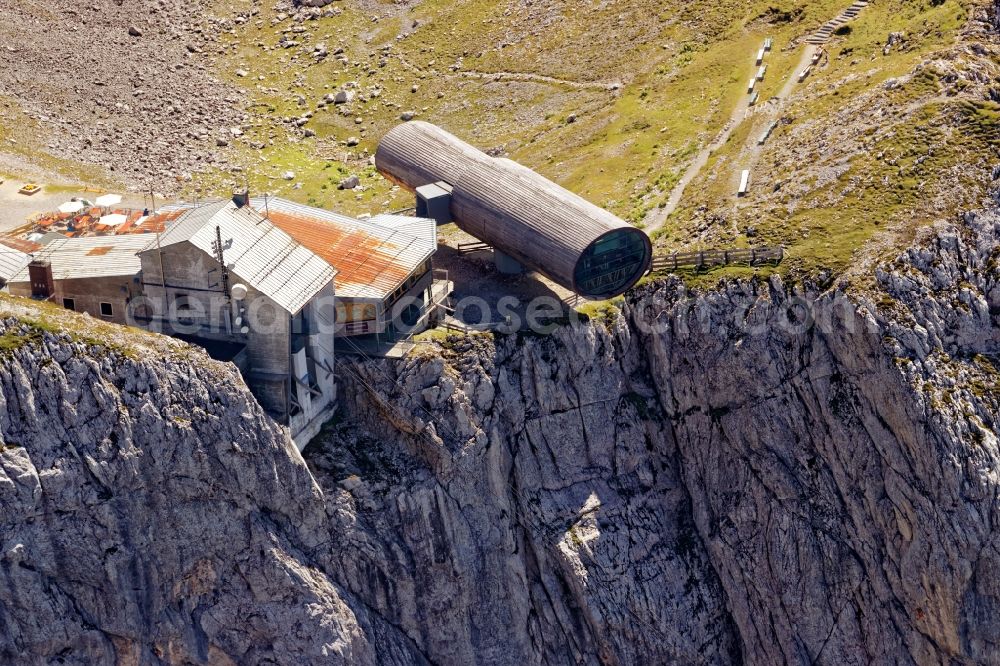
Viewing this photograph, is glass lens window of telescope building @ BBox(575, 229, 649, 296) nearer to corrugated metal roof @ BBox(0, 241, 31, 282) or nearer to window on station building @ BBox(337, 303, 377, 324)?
window on station building @ BBox(337, 303, 377, 324)

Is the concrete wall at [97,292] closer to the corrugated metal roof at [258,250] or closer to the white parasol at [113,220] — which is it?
Answer: the corrugated metal roof at [258,250]

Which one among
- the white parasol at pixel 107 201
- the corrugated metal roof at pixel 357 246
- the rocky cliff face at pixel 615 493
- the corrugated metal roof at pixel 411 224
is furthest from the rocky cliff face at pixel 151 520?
the white parasol at pixel 107 201

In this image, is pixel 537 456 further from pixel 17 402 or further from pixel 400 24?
pixel 400 24

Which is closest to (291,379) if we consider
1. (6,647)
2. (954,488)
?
(6,647)

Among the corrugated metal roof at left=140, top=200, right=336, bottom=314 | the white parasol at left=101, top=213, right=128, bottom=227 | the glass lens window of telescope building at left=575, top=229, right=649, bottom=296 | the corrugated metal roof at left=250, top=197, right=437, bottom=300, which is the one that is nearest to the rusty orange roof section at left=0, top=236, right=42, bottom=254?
the white parasol at left=101, top=213, right=128, bottom=227

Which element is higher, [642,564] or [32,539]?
[32,539]

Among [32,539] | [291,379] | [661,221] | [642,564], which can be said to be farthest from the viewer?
[661,221]

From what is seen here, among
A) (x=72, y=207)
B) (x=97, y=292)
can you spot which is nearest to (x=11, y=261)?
(x=97, y=292)
